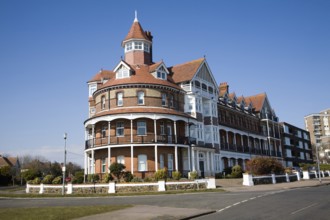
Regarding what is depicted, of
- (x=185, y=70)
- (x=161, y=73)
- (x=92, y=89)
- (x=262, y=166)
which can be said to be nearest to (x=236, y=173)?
(x=262, y=166)

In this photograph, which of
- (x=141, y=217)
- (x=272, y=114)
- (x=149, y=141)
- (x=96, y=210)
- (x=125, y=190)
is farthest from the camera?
(x=272, y=114)

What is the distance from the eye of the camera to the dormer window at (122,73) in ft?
125

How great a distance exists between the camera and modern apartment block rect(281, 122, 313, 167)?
7612cm

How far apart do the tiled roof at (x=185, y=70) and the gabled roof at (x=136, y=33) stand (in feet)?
18.3

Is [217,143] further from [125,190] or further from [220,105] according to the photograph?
[125,190]

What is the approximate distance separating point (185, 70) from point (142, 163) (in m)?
14.8

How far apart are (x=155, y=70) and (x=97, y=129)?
31.4 ft

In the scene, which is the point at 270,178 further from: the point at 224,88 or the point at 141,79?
the point at 224,88

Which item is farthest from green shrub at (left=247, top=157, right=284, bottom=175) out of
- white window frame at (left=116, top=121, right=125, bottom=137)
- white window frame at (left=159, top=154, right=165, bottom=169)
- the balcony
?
white window frame at (left=116, top=121, right=125, bottom=137)

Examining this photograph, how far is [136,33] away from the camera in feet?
143

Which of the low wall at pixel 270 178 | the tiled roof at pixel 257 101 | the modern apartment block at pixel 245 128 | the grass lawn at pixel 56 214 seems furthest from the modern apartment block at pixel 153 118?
the grass lawn at pixel 56 214

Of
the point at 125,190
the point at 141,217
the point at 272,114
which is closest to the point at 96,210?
the point at 141,217

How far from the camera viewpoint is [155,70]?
128 feet

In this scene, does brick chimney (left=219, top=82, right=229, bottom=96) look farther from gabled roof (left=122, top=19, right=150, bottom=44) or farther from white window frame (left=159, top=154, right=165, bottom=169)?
white window frame (left=159, top=154, right=165, bottom=169)
